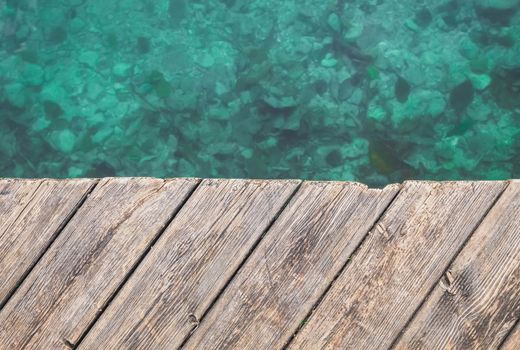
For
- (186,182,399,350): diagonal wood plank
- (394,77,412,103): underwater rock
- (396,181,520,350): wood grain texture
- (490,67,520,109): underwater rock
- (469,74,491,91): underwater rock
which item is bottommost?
(490,67,520,109): underwater rock

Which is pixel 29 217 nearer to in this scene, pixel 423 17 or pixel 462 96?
pixel 462 96

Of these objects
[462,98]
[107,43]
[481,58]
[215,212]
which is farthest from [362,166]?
[215,212]

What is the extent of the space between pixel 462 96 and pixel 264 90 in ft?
4.42

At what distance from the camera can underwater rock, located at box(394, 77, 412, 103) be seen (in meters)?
4.89

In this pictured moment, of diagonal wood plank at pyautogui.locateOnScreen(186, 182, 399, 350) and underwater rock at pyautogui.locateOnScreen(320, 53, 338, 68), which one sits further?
underwater rock at pyautogui.locateOnScreen(320, 53, 338, 68)

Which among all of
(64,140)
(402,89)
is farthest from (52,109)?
(402,89)

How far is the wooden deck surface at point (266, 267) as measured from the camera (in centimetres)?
188

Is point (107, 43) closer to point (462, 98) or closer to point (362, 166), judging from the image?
point (362, 166)

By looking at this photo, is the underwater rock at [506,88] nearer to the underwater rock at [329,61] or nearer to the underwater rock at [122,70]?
the underwater rock at [329,61]

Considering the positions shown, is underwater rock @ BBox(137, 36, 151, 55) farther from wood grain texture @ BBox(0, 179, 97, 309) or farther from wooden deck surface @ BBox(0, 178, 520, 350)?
wooden deck surface @ BBox(0, 178, 520, 350)

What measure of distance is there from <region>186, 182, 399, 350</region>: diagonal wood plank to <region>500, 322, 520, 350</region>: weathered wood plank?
45 centimetres

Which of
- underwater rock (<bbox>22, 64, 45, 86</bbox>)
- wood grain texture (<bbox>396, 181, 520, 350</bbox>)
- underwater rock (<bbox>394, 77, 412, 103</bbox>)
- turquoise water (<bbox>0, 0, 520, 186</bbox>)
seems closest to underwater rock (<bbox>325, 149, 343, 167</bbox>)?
turquoise water (<bbox>0, 0, 520, 186</bbox>)

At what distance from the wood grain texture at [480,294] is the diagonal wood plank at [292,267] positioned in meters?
0.26

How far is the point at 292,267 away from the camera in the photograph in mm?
1969
